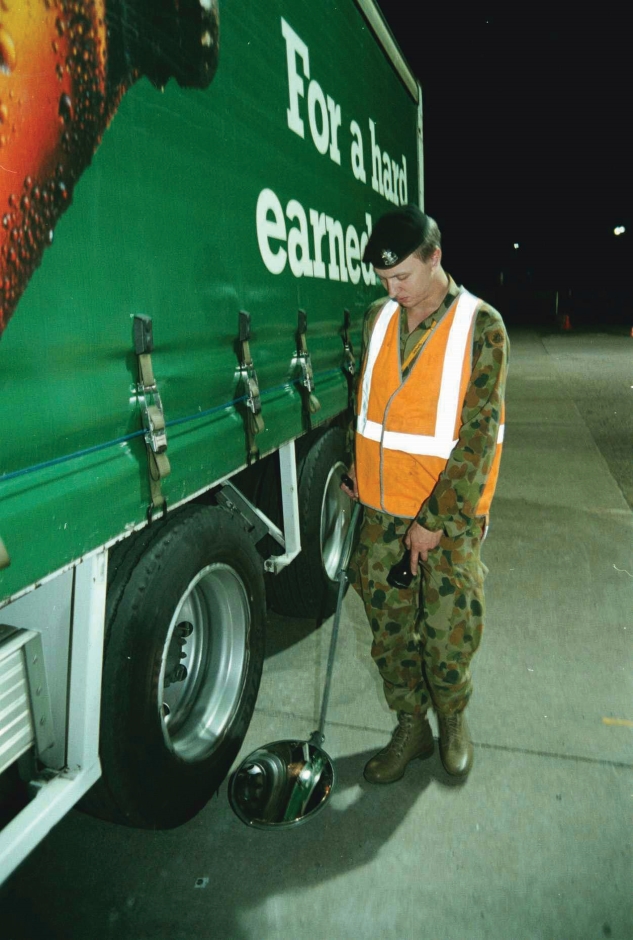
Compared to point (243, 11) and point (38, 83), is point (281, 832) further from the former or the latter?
point (243, 11)

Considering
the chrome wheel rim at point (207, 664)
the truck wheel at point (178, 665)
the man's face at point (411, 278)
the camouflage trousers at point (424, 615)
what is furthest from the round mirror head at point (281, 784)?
the man's face at point (411, 278)

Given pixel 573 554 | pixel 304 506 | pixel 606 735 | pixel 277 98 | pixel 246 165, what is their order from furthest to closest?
pixel 573 554
pixel 304 506
pixel 606 735
pixel 277 98
pixel 246 165

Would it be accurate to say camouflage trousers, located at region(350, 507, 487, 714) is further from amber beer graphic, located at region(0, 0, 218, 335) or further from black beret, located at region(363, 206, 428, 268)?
amber beer graphic, located at region(0, 0, 218, 335)

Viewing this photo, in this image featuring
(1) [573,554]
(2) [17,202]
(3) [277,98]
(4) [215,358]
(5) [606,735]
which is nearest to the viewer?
(2) [17,202]

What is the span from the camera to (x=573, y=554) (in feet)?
15.4

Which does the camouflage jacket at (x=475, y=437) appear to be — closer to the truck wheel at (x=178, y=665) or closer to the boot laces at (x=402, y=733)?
the truck wheel at (x=178, y=665)

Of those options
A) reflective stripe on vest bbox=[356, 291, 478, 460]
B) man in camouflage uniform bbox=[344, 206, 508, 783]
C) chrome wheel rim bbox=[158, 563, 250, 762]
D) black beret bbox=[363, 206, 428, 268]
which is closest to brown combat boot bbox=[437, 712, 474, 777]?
man in camouflage uniform bbox=[344, 206, 508, 783]

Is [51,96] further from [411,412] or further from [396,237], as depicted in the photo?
[411,412]

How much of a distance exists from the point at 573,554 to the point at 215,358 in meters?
3.38

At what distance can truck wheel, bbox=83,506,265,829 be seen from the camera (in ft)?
6.24

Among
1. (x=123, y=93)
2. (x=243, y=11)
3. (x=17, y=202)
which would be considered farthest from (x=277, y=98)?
(x=17, y=202)

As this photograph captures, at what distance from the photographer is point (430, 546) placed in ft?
7.45

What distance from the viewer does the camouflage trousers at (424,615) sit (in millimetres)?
2385

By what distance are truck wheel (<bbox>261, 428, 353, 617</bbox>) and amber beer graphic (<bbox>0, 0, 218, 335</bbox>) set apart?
188cm
